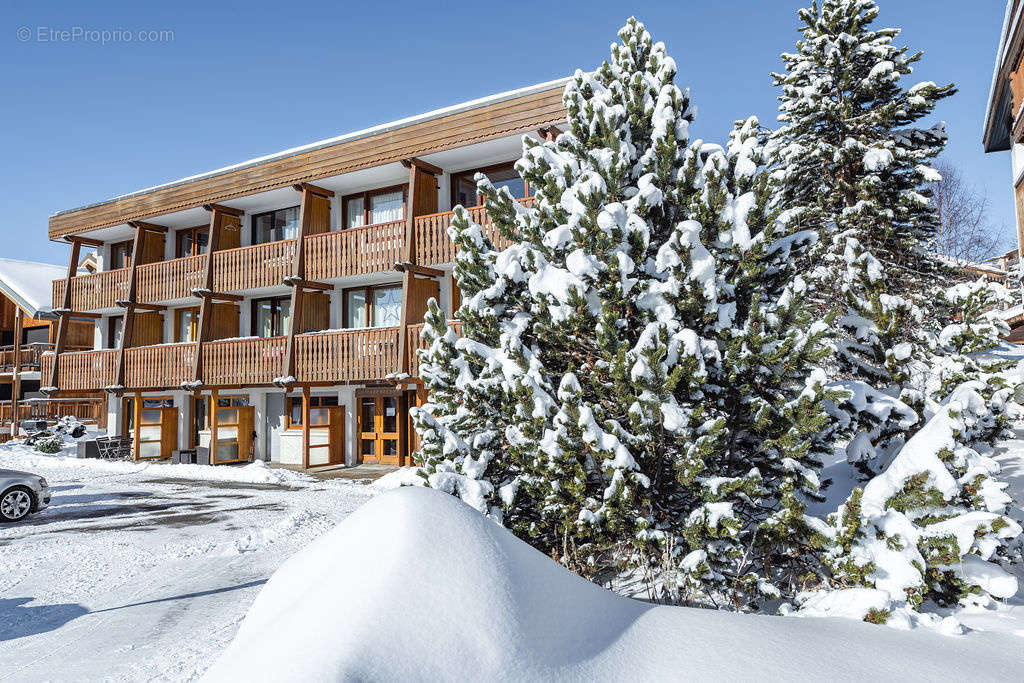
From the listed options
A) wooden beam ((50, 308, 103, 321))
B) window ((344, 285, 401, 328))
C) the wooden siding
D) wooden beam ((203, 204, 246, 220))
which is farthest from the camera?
wooden beam ((50, 308, 103, 321))

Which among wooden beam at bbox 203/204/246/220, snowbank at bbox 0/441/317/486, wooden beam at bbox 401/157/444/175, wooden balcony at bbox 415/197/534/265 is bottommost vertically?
snowbank at bbox 0/441/317/486

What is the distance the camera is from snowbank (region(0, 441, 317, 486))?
17328 mm

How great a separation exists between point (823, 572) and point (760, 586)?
2.48ft

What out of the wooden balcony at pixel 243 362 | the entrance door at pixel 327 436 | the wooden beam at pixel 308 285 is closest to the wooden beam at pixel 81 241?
the wooden balcony at pixel 243 362

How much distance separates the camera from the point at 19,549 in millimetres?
9391

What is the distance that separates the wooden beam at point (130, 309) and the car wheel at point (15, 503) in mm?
11782

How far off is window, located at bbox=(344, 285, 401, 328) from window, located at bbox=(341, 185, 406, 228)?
2175 mm

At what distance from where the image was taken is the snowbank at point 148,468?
1733 centimetres

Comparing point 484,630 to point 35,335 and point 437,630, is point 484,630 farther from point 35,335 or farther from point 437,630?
point 35,335

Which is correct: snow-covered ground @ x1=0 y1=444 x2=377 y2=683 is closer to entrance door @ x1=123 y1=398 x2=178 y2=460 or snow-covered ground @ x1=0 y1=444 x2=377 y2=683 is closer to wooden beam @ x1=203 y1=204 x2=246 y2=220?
entrance door @ x1=123 y1=398 x2=178 y2=460

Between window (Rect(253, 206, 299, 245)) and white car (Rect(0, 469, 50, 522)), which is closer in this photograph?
white car (Rect(0, 469, 50, 522))

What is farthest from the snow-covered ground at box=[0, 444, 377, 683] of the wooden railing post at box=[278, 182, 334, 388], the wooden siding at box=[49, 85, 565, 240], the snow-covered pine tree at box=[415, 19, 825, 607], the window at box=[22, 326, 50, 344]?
the window at box=[22, 326, 50, 344]

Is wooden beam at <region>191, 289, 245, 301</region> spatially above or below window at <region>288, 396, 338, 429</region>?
above

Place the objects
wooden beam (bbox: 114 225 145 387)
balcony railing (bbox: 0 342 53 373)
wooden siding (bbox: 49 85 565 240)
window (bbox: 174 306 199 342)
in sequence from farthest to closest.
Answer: balcony railing (bbox: 0 342 53 373) → window (bbox: 174 306 199 342) → wooden beam (bbox: 114 225 145 387) → wooden siding (bbox: 49 85 565 240)
